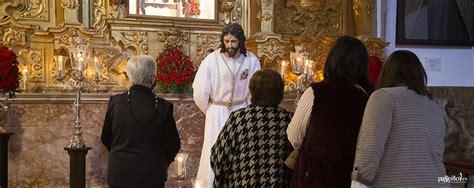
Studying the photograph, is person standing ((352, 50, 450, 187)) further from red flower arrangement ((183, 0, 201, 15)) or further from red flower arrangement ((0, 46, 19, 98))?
red flower arrangement ((183, 0, 201, 15))

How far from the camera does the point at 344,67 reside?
291 cm

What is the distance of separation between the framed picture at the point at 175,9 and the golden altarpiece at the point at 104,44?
0.01 m

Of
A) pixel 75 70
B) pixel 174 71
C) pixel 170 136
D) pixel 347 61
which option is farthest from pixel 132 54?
pixel 347 61

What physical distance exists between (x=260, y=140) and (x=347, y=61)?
0.65 metres

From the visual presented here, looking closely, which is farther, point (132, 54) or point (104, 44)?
point (132, 54)

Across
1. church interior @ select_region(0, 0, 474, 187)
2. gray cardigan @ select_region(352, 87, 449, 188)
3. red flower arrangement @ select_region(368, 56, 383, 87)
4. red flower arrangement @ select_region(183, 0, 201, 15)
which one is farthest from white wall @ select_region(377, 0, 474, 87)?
gray cardigan @ select_region(352, 87, 449, 188)

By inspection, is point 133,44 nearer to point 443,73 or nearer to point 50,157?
point 50,157

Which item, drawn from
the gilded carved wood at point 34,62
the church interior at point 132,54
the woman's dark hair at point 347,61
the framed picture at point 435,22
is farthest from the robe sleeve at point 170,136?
the framed picture at point 435,22

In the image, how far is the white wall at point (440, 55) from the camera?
8.62 m

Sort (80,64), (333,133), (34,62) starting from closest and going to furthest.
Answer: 1. (333,133)
2. (80,64)
3. (34,62)

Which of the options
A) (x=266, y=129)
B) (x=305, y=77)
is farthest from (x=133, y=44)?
(x=266, y=129)

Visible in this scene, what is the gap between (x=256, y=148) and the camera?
3.03 meters

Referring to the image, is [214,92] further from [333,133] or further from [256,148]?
[333,133]

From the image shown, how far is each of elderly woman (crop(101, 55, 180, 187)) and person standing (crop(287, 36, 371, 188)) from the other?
989mm
